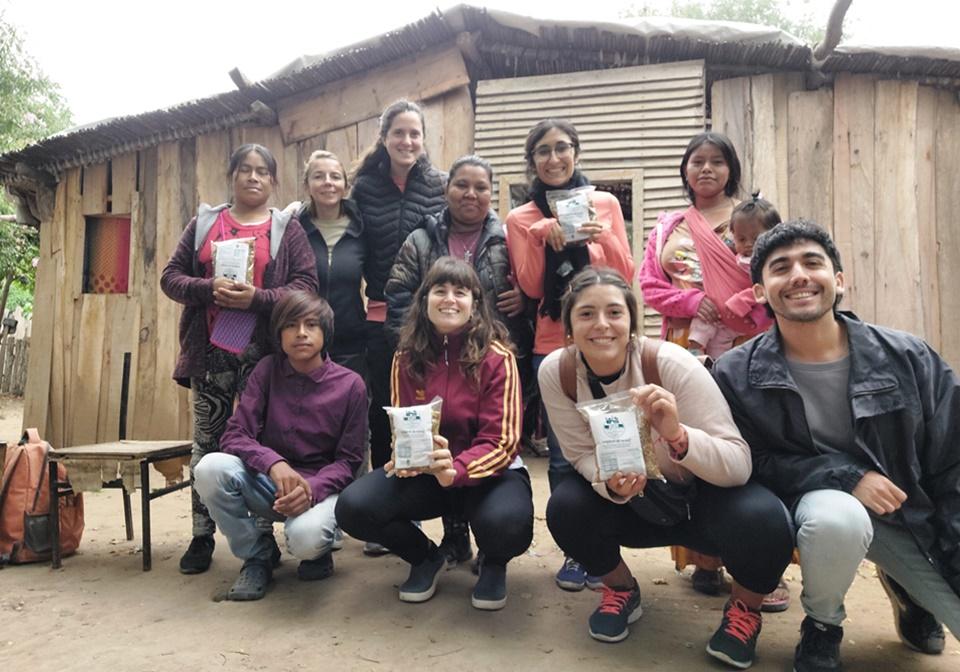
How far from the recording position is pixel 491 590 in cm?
273

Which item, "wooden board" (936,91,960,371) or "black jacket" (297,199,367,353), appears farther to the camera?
"wooden board" (936,91,960,371)

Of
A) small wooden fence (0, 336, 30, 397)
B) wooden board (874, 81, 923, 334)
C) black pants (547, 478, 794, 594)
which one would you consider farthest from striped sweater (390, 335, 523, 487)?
small wooden fence (0, 336, 30, 397)

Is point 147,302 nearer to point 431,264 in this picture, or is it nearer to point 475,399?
point 431,264

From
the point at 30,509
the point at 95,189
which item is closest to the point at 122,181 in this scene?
the point at 95,189

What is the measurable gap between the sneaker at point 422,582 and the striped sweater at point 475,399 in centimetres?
47

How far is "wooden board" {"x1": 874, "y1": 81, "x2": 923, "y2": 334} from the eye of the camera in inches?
213

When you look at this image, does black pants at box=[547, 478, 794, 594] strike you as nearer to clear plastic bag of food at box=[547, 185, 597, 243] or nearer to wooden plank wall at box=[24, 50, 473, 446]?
clear plastic bag of food at box=[547, 185, 597, 243]

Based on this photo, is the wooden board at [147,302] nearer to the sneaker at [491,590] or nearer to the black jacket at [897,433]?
the sneaker at [491,590]

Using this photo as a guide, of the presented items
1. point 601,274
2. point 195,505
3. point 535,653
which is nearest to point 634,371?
point 601,274

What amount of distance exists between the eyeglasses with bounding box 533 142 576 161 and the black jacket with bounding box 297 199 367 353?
3.46 feet

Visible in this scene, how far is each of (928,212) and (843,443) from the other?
4.27 metres

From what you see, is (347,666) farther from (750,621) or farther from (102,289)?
(102,289)

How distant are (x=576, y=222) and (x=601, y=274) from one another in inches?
23.3

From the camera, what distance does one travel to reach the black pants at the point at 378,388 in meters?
3.54
